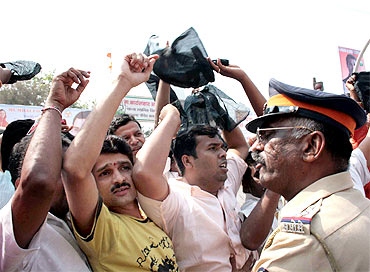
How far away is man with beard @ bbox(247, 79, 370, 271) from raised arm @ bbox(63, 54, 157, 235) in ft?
2.81

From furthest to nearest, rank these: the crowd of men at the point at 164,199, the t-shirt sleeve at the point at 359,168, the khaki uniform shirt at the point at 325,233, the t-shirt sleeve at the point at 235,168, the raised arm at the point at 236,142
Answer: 1. the raised arm at the point at 236,142
2. the t-shirt sleeve at the point at 235,168
3. the t-shirt sleeve at the point at 359,168
4. the crowd of men at the point at 164,199
5. the khaki uniform shirt at the point at 325,233

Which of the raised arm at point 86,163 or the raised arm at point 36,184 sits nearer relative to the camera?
the raised arm at point 36,184

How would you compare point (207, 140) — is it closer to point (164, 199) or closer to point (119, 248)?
point (164, 199)

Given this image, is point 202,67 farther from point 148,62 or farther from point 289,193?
point 289,193

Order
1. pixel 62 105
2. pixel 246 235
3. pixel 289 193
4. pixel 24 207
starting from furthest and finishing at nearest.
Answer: pixel 246 235 < pixel 62 105 < pixel 289 193 < pixel 24 207

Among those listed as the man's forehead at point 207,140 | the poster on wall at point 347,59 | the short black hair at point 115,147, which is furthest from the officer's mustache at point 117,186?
the poster on wall at point 347,59

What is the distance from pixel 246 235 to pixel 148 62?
146 centimetres

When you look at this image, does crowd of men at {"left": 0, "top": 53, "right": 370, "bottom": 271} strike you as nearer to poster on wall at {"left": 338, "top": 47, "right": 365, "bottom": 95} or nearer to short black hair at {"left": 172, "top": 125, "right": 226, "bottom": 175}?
short black hair at {"left": 172, "top": 125, "right": 226, "bottom": 175}

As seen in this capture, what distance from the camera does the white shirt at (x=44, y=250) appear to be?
170 centimetres

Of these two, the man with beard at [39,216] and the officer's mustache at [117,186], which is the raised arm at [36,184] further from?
the officer's mustache at [117,186]

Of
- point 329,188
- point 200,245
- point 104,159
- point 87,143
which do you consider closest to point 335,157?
point 329,188

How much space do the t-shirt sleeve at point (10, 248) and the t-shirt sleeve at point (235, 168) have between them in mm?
2010

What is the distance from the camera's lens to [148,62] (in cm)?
242

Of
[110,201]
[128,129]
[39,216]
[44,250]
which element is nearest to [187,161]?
[128,129]
